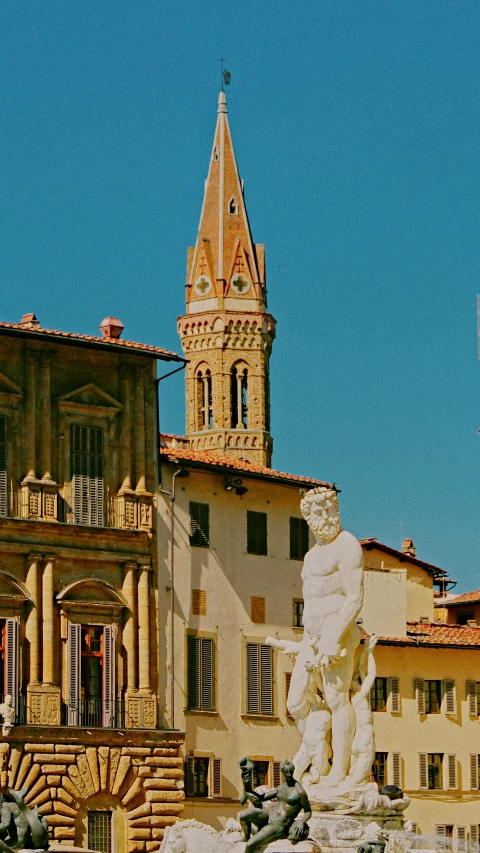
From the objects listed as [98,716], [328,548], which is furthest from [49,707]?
[328,548]

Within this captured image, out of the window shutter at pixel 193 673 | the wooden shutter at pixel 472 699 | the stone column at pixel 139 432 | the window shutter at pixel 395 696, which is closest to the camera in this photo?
the stone column at pixel 139 432

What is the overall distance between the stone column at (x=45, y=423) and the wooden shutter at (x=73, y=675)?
4.04 m

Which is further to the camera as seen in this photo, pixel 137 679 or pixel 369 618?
pixel 369 618

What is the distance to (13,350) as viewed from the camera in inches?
2170

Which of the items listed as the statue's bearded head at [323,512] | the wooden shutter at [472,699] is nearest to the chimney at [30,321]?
the wooden shutter at [472,699]

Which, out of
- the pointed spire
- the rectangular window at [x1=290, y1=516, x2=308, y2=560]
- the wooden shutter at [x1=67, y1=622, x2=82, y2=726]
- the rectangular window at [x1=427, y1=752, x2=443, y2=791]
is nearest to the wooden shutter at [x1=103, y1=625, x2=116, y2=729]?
the wooden shutter at [x1=67, y1=622, x2=82, y2=726]

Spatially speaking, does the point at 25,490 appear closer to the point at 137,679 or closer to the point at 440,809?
the point at 137,679

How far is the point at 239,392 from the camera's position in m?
115

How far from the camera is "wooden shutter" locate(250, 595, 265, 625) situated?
192 feet

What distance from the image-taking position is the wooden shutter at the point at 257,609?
5866 centimetres

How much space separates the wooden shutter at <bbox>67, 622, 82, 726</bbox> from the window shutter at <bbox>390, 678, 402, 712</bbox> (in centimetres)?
1254

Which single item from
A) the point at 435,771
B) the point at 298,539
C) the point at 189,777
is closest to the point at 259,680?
the point at 189,777

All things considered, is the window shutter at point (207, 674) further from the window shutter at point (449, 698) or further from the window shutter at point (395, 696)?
the window shutter at point (449, 698)

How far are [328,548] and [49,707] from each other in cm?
2705
